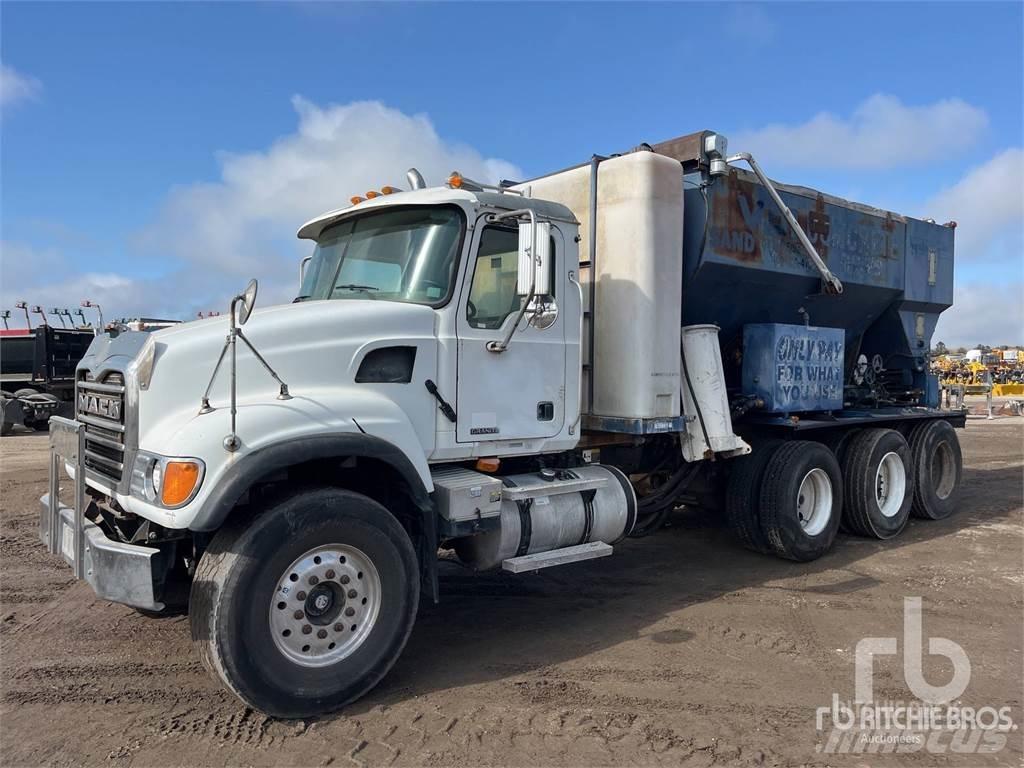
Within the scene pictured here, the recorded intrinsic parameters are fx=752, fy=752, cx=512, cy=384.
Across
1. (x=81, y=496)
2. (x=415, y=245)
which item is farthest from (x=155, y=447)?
(x=415, y=245)

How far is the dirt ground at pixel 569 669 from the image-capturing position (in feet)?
12.1

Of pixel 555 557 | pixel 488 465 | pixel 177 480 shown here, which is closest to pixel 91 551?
pixel 177 480

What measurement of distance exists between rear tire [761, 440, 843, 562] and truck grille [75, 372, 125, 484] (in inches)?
212

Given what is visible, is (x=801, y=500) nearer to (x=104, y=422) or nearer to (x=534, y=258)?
(x=534, y=258)

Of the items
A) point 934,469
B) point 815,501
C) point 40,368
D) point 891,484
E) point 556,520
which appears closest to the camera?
point 556,520

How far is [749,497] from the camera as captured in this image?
710 centimetres

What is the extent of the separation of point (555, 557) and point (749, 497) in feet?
9.16

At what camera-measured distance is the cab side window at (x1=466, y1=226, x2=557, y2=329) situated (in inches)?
194

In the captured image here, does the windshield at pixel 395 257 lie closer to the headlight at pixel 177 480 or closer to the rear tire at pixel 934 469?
the headlight at pixel 177 480

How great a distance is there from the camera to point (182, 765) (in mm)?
3492

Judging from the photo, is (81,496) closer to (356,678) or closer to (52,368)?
(356,678)

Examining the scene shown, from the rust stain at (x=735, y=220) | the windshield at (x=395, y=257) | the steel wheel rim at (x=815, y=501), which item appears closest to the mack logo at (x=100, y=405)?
the windshield at (x=395, y=257)

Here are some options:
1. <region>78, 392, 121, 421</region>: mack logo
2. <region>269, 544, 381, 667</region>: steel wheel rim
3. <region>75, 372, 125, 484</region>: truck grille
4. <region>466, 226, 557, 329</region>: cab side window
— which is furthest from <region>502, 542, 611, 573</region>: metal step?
<region>78, 392, 121, 421</region>: mack logo

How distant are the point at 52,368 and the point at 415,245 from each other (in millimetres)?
18846
